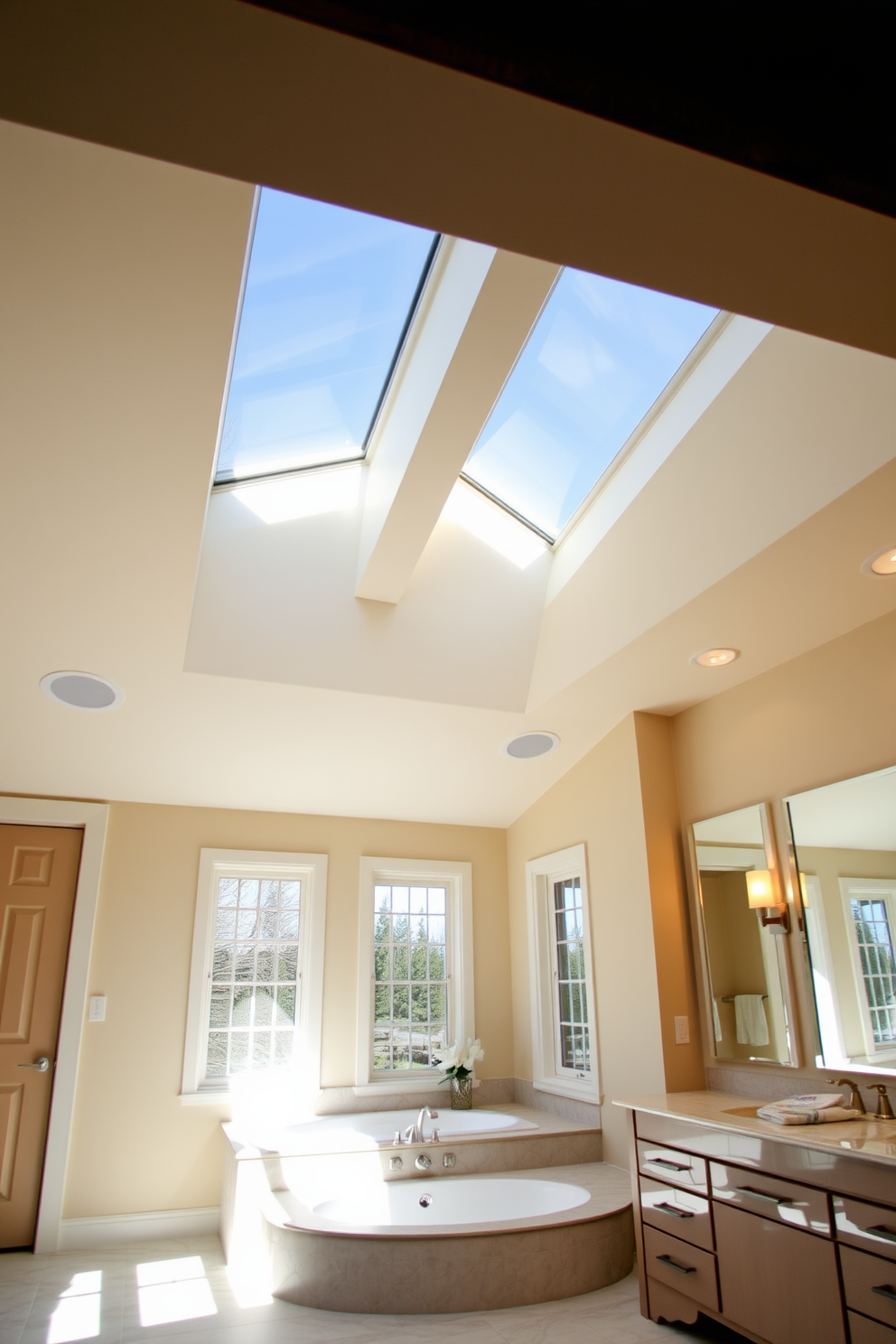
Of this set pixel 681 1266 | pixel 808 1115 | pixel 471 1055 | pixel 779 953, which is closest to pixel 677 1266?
pixel 681 1266

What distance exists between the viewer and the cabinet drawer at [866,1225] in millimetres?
2203

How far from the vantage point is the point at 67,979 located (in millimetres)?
4297

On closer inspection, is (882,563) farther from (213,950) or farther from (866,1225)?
(213,950)

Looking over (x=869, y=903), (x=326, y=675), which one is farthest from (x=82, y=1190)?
(x=869, y=903)

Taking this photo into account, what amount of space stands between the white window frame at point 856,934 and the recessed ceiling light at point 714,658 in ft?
3.18

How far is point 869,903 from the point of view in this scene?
9.77ft

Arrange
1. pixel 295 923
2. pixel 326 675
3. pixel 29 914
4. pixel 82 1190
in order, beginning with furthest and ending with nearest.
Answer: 1. pixel 295 923
2. pixel 29 914
3. pixel 82 1190
4. pixel 326 675

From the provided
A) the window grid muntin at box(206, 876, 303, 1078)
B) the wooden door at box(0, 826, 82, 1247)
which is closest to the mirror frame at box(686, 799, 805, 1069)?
the window grid muntin at box(206, 876, 303, 1078)

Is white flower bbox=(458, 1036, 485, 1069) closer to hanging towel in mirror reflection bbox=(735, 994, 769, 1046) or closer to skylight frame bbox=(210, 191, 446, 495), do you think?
hanging towel in mirror reflection bbox=(735, 994, 769, 1046)

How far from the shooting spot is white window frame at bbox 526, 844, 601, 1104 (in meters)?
4.36

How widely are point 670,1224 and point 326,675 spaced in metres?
2.49

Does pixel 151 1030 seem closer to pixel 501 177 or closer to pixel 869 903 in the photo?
pixel 869 903

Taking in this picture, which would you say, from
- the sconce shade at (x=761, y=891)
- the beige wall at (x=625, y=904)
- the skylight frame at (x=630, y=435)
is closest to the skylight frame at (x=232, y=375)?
the skylight frame at (x=630, y=435)

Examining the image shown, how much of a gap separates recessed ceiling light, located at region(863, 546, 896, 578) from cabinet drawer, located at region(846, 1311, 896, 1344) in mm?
2141
